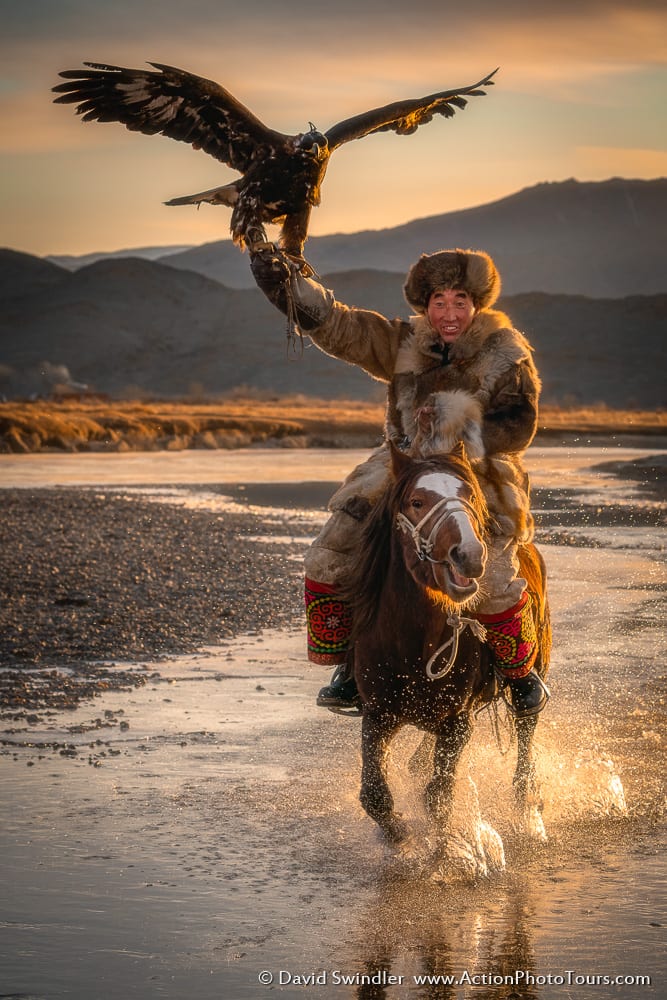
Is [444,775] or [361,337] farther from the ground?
[361,337]

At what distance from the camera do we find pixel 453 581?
511 centimetres

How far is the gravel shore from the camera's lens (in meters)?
10.1

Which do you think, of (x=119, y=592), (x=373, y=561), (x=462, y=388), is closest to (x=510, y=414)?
(x=462, y=388)

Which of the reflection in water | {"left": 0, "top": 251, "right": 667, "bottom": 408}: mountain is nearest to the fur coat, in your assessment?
the reflection in water

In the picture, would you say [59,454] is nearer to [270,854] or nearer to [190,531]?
[190,531]

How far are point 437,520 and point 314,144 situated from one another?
6.95 feet

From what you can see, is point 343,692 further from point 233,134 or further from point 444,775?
point 233,134

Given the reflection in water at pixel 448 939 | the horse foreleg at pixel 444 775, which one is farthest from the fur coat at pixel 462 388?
the reflection in water at pixel 448 939

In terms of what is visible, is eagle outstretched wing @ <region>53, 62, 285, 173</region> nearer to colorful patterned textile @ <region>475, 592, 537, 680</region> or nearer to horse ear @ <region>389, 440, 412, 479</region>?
horse ear @ <region>389, 440, 412, 479</region>

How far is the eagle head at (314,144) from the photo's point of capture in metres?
6.34

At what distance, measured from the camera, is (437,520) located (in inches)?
203

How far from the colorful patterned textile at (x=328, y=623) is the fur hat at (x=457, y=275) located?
1420mm

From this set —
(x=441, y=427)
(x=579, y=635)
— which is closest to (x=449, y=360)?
(x=441, y=427)

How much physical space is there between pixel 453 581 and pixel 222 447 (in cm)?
4368
